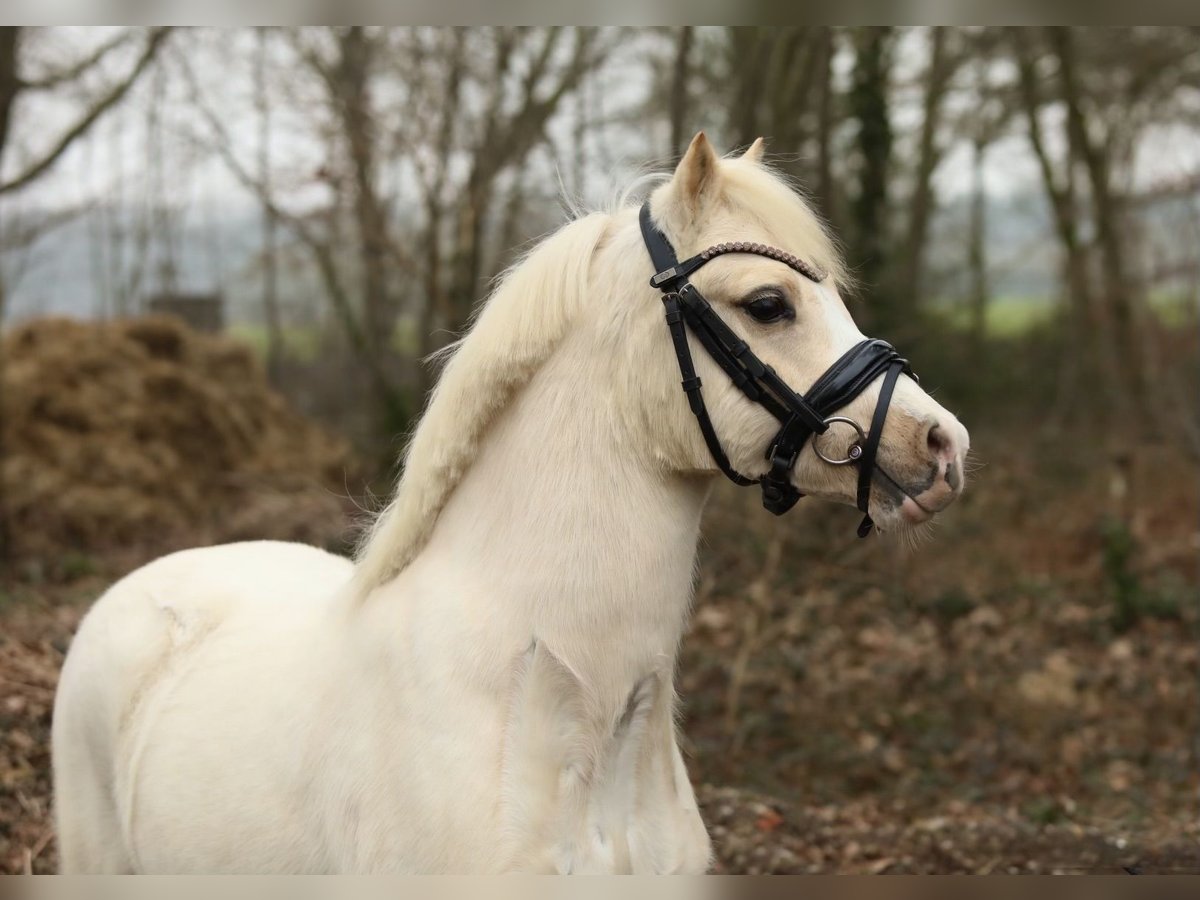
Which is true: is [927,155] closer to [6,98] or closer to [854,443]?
[6,98]

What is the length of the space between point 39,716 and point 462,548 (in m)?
3.44

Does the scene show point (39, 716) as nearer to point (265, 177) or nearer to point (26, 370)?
point (26, 370)

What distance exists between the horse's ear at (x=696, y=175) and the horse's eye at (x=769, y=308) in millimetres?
305

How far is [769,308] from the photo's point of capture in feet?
9.18

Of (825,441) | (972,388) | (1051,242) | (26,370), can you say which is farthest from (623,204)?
(1051,242)

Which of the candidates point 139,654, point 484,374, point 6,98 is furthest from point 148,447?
point 484,374

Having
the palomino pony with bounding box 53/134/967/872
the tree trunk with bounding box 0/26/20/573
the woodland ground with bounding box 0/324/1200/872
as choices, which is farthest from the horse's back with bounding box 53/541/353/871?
the tree trunk with bounding box 0/26/20/573

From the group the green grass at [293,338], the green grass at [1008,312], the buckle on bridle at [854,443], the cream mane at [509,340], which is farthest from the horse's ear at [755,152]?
the green grass at [293,338]

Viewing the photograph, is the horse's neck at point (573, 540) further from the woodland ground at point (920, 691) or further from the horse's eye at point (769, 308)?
the woodland ground at point (920, 691)

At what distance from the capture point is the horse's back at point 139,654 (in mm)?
3578

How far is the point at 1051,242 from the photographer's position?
694 inches

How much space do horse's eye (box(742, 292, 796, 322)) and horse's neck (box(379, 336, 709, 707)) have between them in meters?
0.40

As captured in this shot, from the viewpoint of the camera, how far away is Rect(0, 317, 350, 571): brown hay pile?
1064 cm

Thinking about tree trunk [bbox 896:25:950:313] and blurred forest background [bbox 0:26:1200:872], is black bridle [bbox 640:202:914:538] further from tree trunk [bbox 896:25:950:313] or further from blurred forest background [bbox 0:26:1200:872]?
tree trunk [bbox 896:25:950:313]
